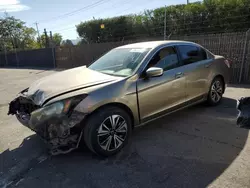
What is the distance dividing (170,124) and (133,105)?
1.26 meters

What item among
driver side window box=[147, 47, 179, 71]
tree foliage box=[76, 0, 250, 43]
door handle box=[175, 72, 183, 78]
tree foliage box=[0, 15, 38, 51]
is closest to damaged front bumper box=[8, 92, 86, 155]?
driver side window box=[147, 47, 179, 71]

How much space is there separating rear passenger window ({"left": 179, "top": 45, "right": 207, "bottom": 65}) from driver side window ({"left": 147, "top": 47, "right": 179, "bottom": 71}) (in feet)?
0.78

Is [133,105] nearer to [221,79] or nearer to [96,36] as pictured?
[221,79]

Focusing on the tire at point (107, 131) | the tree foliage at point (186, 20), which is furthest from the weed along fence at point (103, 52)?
the tire at point (107, 131)

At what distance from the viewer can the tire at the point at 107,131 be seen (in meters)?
2.66

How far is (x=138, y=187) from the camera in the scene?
7.48 feet

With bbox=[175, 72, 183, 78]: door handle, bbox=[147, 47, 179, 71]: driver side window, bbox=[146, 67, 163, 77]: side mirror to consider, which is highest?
bbox=[147, 47, 179, 71]: driver side window

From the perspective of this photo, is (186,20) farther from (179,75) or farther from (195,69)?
(179,75)

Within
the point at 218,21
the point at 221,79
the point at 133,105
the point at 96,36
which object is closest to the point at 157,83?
the point at 133,105

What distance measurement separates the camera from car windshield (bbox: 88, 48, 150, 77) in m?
3.27

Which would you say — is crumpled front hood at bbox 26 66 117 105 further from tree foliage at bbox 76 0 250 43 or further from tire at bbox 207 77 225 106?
tree foliage at bbox 76 0 250 43

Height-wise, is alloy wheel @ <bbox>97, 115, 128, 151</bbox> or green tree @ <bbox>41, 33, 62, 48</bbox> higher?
green tree @ <bbox>41, 33, 62, 48</bbox>

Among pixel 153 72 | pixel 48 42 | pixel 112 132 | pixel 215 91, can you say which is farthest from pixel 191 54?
pixel 48 42

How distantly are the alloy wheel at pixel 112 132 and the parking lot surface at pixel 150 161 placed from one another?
0.20 meters
